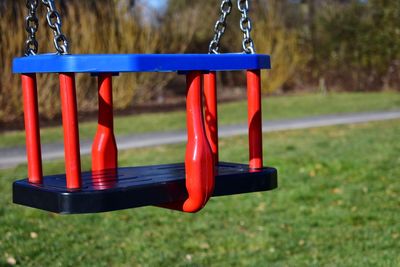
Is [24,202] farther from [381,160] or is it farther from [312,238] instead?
[381,160]

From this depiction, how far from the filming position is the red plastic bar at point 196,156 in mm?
2748

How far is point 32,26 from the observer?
9.68 feet

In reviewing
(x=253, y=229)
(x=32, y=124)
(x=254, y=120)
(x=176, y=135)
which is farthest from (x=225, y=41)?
(x=32, y=124)

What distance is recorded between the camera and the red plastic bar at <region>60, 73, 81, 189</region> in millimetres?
2564

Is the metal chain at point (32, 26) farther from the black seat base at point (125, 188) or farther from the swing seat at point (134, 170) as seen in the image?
the black seat base at point (125, 188)

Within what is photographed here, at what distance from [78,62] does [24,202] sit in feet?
2.05

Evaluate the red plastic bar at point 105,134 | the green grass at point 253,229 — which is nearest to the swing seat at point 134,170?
the red plastic bar at point 105,134

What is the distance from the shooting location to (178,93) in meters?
23.1

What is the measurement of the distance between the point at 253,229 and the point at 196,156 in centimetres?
286

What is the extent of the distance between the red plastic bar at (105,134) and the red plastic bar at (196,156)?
0.68m

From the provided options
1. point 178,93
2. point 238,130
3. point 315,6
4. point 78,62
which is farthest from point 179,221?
point 315,6

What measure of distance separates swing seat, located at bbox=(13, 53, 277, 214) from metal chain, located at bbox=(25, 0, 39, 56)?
13cm

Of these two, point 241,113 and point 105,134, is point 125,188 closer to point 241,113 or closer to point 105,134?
point 105,134

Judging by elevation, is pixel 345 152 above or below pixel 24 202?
below
